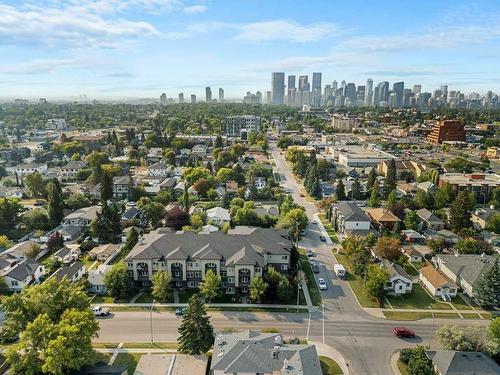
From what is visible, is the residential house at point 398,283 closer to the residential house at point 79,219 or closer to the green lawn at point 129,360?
the green lawn at point 129,360

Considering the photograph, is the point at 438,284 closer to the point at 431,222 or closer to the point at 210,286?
the point at 431,222

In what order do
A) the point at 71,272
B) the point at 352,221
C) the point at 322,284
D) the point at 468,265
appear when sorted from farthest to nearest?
1. the point at 352,221
2. the point at 468,265
3. the point at 322,284
4. the point at 71,272

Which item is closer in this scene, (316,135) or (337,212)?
(337,212)

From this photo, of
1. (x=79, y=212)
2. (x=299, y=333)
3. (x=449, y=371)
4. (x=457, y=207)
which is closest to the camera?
(x=449, y=371)

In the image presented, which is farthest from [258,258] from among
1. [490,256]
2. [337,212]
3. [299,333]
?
[490,256]

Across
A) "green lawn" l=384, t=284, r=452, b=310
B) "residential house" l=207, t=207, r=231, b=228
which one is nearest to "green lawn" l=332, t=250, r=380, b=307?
"green lawn" l=384, t=284, r=452, b=310

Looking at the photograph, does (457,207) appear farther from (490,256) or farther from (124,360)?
(124,360)

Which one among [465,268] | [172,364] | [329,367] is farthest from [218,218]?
[465,268]
